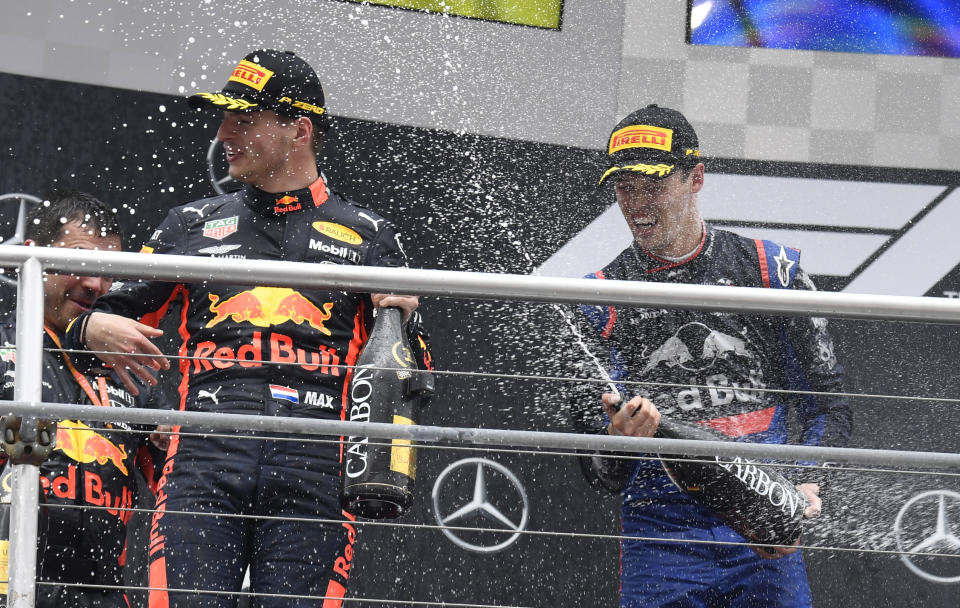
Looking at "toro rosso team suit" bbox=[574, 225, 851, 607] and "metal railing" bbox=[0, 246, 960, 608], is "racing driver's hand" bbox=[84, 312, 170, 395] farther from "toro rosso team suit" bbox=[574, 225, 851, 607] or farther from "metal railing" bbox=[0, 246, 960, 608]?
"toro rosso team suit" bbox=[574, 225, 851, 607]

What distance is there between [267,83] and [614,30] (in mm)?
1249

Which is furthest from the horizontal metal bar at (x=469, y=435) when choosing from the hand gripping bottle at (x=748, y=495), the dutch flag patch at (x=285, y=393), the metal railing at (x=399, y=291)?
the dutch flag patch at (x=285, y=393)

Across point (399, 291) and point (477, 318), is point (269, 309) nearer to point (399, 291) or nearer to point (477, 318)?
point (399, 291)

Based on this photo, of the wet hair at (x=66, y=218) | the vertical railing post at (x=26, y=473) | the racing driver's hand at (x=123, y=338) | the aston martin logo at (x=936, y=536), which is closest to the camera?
the vertical railing post at (x=26, y=473)

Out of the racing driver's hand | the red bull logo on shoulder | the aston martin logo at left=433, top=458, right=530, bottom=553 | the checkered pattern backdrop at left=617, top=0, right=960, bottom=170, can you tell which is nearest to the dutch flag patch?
the red bull logo on shoulder

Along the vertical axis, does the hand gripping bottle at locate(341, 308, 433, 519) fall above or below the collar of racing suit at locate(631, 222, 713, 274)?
below

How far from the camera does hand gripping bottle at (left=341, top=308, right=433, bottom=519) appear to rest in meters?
1.78

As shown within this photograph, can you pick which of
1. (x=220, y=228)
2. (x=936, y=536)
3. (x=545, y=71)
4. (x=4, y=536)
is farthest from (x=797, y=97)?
(x=4, y=536)

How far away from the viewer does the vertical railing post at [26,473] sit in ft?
4.51

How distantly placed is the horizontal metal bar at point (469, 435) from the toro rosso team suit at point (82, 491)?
0.69 meters

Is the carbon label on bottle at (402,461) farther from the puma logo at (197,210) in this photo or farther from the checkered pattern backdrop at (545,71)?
the checkered pattern backdrop at (545,71)

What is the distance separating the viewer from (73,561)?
211cm

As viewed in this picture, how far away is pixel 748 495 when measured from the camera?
1860mm

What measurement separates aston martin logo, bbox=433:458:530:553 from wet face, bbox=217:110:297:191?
973mm
